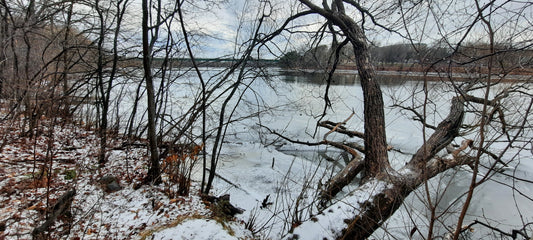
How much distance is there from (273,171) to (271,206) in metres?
1.63

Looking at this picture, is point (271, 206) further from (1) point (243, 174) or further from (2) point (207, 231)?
(2) point (207, 231)

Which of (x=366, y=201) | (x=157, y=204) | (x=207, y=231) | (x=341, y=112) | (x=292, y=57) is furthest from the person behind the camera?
(x=341, y=112)

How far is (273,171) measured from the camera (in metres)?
5.80

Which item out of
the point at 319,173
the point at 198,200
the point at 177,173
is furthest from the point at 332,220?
the point at 319,173

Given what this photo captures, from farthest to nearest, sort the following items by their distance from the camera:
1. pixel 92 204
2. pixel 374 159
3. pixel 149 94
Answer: pixel 374 159 < pixel 149 94 < pixel 92 204

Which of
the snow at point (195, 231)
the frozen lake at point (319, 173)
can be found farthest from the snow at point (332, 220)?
the snow at point (195, 231)

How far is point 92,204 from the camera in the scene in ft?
10.2

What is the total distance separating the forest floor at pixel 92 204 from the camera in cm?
245

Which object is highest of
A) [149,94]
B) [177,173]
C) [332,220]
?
[149,94]

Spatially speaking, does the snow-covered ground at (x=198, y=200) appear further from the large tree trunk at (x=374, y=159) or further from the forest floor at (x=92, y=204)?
the large tree trunk at (x=374, y=159)

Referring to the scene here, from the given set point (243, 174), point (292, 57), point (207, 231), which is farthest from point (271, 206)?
point (292, 57)

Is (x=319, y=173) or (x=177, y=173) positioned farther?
(x=319, y=173)

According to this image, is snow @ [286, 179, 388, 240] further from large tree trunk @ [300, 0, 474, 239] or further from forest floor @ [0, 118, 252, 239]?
forest floor @ [0, 118, 252, 239]

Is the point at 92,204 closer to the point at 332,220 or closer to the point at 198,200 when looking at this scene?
the point at 198,200
